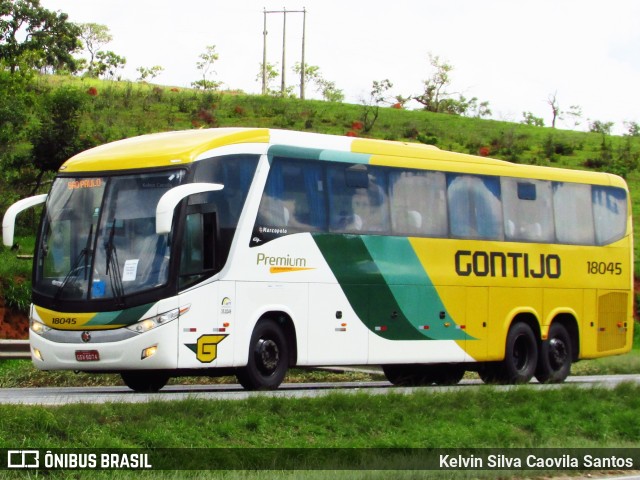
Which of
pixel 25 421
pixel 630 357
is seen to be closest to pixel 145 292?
pixel 25 421

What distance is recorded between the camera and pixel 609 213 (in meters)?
24.7

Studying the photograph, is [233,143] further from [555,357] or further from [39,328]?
[555,357]

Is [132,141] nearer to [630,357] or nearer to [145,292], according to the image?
[145,292]

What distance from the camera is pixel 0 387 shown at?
22.6m

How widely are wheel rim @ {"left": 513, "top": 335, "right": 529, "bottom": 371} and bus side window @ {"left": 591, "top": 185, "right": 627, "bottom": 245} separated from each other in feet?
9.18

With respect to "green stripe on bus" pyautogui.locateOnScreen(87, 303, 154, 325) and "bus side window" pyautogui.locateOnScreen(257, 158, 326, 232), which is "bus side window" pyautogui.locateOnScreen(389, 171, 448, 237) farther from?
"green stripe on bus" pyautogui.locateOnScreen(87, 303, 154, 325)

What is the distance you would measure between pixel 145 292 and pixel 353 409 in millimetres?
3394

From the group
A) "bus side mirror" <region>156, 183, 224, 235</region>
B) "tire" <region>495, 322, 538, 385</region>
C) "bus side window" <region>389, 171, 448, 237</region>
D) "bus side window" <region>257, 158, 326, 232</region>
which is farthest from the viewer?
"tire" <region>495, 322, 538, 385</region>

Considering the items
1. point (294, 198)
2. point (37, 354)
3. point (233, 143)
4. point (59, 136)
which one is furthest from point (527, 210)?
point (59, 136)

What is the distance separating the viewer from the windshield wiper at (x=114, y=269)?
16.9 meters

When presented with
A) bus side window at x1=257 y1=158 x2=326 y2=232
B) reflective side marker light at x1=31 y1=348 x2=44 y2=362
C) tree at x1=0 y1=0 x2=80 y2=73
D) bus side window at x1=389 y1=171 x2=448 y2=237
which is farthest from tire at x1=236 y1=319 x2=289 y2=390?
tree at x1=0 y1=0 x2=80 y2=73

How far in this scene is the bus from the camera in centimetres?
1702

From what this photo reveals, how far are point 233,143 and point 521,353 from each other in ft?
25.5

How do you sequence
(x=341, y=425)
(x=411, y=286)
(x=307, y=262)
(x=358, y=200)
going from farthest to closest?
1. (x=411, y=286)
2. (x=358, y=200)
3. (x=307, y=262)
4. (x=341, y=425)
